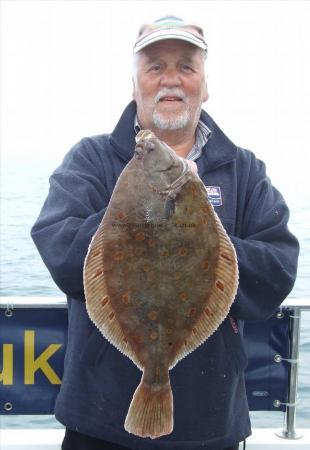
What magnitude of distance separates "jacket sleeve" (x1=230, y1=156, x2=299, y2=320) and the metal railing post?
105 cm

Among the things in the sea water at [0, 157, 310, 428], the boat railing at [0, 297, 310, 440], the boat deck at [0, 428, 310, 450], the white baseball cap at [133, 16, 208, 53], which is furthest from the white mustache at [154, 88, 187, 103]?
the sea water at [0, 157, 310, 428]

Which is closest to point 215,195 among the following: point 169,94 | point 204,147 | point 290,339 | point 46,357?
point 204,147

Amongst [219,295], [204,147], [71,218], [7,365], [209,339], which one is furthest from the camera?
[7,365]

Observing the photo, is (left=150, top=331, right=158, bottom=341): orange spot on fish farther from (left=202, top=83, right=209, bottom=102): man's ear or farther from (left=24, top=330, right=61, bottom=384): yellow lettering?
(left=24, top=330, right=61, bottom=384): yellow lettering

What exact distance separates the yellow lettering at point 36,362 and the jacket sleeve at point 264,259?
1.38m

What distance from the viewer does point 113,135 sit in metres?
3.08

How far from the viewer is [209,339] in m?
2.87

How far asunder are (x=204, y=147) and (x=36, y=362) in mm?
1557

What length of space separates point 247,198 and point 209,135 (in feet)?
1.12

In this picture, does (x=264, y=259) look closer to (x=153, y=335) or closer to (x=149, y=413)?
(x=153, y=335)

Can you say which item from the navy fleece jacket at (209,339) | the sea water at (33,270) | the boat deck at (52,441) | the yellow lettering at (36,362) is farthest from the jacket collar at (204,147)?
the sea water at (33,270)

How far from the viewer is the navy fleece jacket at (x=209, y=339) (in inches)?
108

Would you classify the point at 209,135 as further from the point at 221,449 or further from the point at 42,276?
the point at 42,276

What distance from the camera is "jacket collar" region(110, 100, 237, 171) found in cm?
303
